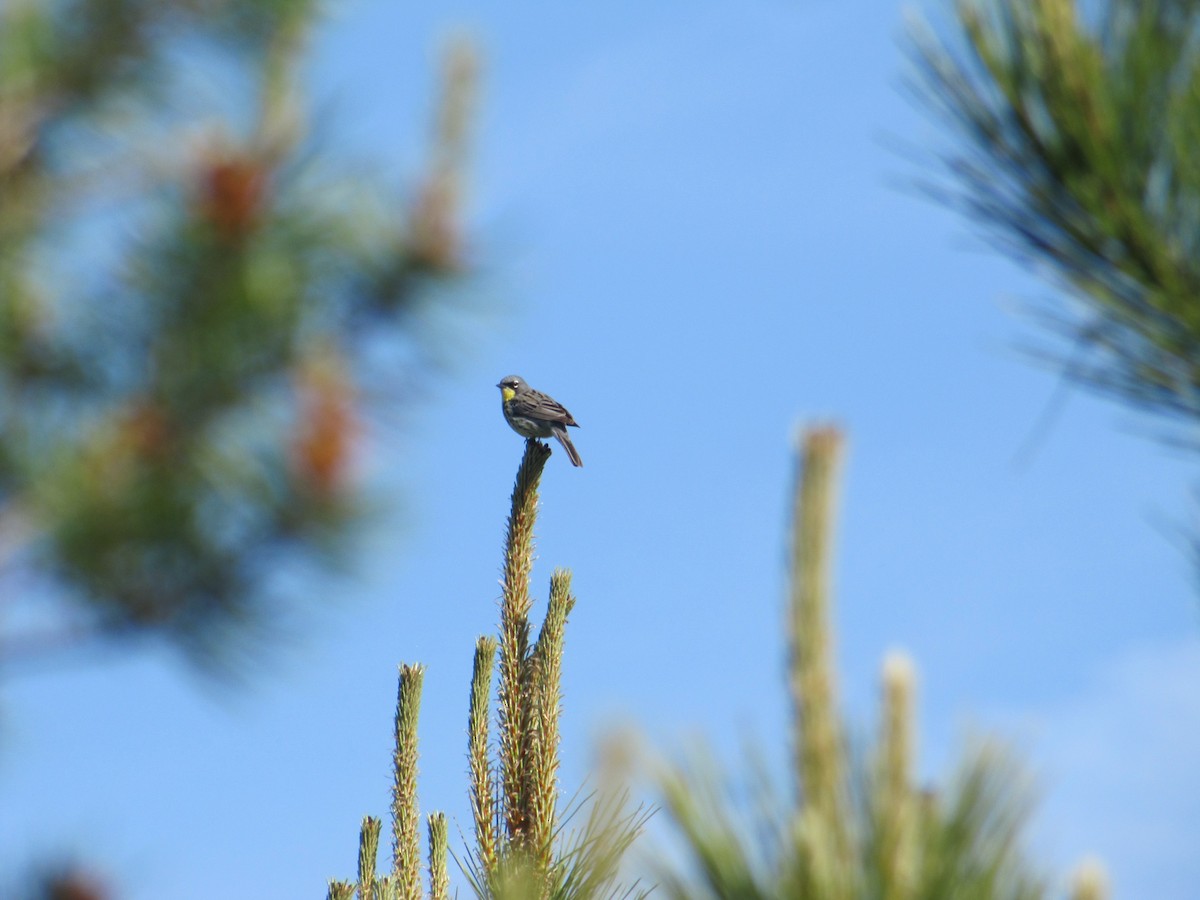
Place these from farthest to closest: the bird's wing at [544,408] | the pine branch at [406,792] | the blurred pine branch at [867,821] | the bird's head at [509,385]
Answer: the bird's head at [509,385]
the bird's wing at [544,408]
the pine branch at [406,792]
the blurred pine branch at [867,821]

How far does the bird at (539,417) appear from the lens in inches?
513

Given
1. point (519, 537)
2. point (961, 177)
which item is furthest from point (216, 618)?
point (519, 537)

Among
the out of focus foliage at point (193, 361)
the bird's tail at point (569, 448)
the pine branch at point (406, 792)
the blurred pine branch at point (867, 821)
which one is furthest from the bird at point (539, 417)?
the blurred pine branch at point (867, 821)

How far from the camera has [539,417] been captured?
13.1 metres

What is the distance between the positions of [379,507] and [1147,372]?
1803 mm

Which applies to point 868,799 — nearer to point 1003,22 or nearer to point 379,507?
point 379,507

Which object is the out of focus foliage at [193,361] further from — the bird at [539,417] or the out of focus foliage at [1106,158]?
the bird at [539,417]

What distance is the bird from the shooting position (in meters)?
13.0

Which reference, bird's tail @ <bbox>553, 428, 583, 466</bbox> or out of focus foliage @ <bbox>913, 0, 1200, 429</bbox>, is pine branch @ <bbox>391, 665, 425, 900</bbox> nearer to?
out of focus foliage @ <bbox>913, 0, 1200, 429</bbox>

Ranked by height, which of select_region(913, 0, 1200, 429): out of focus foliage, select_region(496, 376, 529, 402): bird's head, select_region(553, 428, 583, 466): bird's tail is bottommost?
select_region(913, 0, 1200, 429): out of focus foliage

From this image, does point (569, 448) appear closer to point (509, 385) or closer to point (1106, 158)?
point (509, 385)

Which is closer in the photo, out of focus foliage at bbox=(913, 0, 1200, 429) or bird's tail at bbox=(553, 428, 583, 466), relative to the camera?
out of focus foliage at bbox=(913, 0, 1200, 429)

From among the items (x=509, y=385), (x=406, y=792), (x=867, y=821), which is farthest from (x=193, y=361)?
(x=509, y=385)

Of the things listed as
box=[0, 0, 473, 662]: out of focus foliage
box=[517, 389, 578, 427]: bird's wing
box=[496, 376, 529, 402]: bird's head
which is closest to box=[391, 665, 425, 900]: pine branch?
box=[0, 0, 473, 662]: out of focus foliage
